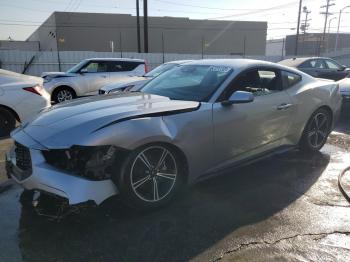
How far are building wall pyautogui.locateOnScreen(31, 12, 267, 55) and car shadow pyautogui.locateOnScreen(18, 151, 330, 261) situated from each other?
139 feet

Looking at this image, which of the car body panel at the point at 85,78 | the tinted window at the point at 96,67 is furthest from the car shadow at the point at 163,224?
the tinted window at the point at 96,67

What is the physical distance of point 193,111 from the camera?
3908 millimetres

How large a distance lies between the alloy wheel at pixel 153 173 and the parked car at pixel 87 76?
Answer: 352 inches

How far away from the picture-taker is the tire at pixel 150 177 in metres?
3.45

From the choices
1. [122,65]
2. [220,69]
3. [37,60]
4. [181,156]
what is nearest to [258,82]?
[220,69]

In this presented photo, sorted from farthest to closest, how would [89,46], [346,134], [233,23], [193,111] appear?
[233,23] < [89,46] < [346,134] < [193,111]

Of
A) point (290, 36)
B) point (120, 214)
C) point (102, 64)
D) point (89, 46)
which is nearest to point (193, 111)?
point (120, 214)

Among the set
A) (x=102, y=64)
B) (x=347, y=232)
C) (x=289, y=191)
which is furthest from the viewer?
(x=102, y=64)

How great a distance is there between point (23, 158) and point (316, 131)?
4324 millimetres

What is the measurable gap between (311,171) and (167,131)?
8.29 ft

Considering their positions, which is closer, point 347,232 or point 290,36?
point 347,232

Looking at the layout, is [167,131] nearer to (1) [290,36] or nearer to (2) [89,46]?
(2) [89,46]

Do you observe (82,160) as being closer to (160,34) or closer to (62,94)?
(62,94)

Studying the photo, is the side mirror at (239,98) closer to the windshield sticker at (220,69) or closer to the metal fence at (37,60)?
the windshield sticker at (220,69)
